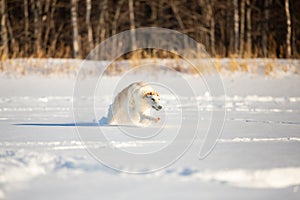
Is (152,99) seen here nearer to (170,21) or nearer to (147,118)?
(147,118)

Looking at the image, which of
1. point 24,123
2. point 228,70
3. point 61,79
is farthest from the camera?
point 228,70

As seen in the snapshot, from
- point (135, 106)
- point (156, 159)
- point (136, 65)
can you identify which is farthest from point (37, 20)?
point (156, 159)

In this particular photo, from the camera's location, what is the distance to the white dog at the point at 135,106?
16.3 ft

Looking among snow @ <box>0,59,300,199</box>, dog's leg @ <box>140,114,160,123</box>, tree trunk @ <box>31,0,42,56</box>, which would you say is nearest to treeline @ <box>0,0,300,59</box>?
tree trunk @ <box>31,0,42,56</box>

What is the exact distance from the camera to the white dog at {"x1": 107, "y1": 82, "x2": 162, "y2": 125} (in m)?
4.96

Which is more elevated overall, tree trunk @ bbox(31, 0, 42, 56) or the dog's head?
tree trunk @ bbox(31, 0, 42, 56)

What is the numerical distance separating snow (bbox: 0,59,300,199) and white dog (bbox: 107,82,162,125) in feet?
0.90

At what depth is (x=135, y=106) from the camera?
16.4 feet

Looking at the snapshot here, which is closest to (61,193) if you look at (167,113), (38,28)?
(167,113)

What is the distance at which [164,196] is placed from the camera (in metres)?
2.44

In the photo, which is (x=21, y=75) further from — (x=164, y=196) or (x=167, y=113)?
(x=164, y=196)

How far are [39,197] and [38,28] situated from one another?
16.2m

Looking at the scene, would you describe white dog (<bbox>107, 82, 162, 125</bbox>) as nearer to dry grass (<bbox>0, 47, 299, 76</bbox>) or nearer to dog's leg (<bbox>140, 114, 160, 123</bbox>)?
dog's leg (<bbox>140, 114, 160, 123</bbox>)

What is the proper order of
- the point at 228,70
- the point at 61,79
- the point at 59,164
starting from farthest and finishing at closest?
1. the point at 228,70
2. the point at 61,79
3. the point at 59,164
